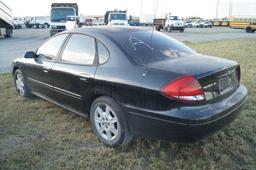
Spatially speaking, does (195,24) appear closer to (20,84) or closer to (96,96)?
(20,84)

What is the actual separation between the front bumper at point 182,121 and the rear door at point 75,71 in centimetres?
84

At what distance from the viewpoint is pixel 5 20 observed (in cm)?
2202

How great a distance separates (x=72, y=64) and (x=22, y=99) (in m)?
2.04

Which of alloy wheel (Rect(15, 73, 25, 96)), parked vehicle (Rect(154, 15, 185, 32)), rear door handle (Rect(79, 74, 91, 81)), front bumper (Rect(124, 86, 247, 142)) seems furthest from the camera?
parked vehicle (Rect(154, 15, 185, 32))

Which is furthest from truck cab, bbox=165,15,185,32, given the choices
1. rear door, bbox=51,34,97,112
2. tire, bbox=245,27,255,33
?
rear door, bbox=51,34,97,112

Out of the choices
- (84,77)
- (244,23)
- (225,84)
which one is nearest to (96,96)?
(84,77)

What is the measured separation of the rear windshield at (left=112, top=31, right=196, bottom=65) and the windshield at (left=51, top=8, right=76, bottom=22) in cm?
2000

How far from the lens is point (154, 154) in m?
3.54

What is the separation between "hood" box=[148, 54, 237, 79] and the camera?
3187mm

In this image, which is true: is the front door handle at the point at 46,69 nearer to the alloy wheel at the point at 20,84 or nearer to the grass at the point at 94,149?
the grass at the point at 94,149

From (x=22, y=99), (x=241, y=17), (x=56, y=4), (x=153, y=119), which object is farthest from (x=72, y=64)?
(x=241, y=17)

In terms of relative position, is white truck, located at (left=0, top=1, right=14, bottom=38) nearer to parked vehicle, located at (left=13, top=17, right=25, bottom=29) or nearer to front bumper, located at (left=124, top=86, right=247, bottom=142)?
front bumper, located at (left=124, top=86, right=247, bottom=142)

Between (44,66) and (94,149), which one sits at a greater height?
(44,66)

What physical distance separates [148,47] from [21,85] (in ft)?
10.2
